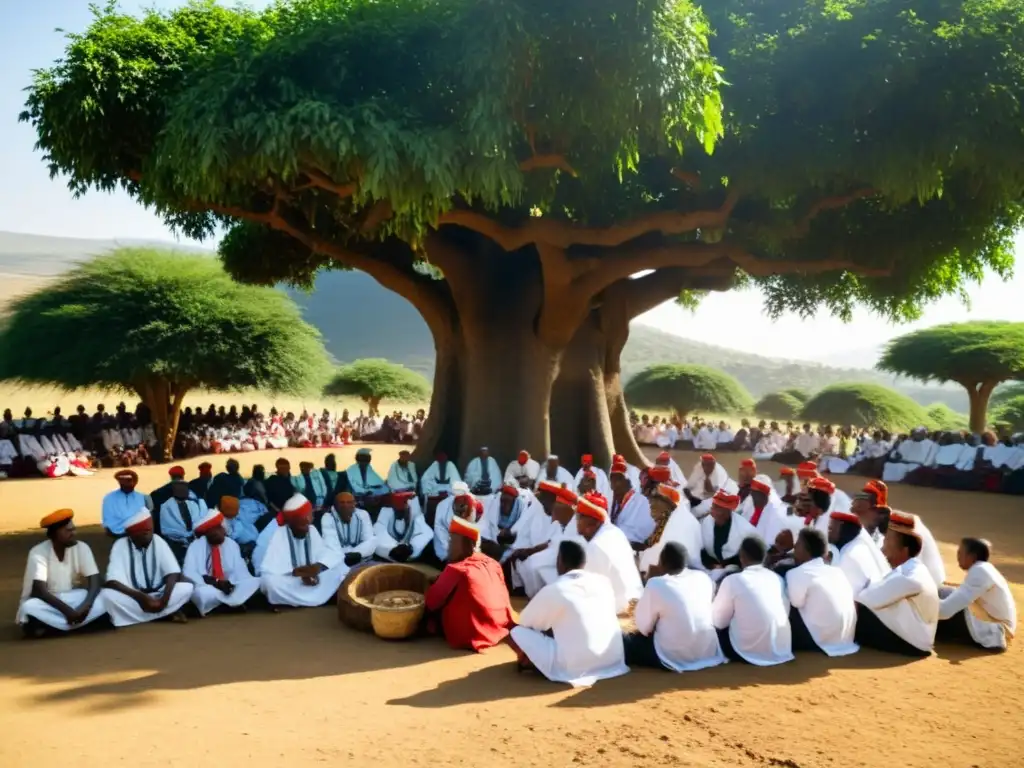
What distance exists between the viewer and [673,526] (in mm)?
9633

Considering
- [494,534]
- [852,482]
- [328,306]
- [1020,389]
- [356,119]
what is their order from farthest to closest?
[328,306] < [1020,389] < [852,482] < [494,534] < [356,119]

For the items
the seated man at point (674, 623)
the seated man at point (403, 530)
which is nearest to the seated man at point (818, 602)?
the seated man at point (674, 623)

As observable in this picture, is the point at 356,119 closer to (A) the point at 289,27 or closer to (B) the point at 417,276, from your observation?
(A) the point at 289,27

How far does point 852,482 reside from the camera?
75.4 ft

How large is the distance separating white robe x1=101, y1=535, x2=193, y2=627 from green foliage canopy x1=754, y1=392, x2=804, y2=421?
55.9 meters

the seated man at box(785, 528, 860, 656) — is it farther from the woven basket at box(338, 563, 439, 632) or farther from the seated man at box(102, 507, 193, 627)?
the seated man at box(102, 507, 193, 627)

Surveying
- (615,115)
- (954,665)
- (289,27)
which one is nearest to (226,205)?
(289,27)

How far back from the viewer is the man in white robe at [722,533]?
973 centimetres

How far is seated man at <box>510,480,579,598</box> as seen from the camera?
30.6 feet

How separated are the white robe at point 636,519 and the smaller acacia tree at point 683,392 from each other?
34.9m

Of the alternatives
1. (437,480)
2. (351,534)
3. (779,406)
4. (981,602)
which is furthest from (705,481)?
(779,406)

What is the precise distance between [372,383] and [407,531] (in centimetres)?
3442

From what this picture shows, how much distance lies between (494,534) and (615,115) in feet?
17.1

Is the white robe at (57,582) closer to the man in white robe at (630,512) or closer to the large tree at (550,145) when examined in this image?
the large tree at (550,145)
